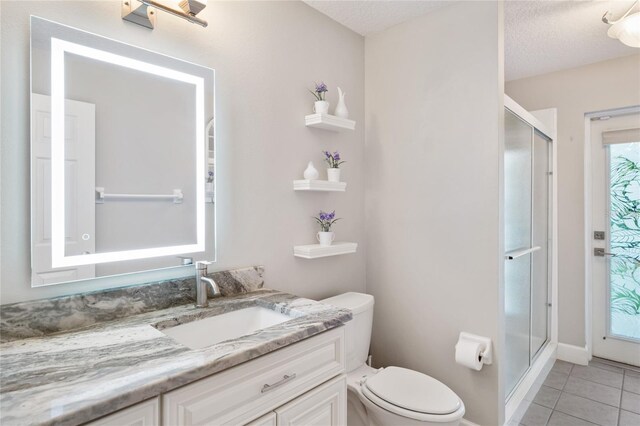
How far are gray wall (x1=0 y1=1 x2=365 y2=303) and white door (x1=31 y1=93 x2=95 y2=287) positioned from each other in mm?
28

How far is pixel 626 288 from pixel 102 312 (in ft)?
11.9

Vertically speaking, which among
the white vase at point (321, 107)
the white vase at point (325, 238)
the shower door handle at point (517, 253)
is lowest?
the shower door handle at point (517, 253)

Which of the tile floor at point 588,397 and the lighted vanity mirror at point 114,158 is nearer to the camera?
the lighted vanity mirror at point 114,158

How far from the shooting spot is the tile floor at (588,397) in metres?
2.14

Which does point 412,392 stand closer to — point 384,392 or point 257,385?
point 384,392

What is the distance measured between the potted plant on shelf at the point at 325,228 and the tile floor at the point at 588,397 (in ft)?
5.21

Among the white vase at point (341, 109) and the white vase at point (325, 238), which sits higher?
the white vase at point (341, 109)

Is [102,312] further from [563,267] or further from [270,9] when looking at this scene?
[563,267]

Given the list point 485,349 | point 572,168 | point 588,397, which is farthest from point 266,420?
point 572,168

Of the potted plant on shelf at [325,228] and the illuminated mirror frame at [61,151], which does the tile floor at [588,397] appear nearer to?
the potted plant on shelf at [325,228]

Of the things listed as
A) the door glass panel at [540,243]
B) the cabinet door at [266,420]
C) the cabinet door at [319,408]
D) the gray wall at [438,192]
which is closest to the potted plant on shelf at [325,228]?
the gray wall at [438,192]

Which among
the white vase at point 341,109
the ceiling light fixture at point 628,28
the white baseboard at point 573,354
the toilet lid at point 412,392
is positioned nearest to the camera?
the toilet lid at point 412,392

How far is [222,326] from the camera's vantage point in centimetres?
143

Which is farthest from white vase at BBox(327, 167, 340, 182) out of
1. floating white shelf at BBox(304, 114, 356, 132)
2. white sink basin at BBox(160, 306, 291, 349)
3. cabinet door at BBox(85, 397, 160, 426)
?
cabinet door at BBox(85, 397, 160, 426)
